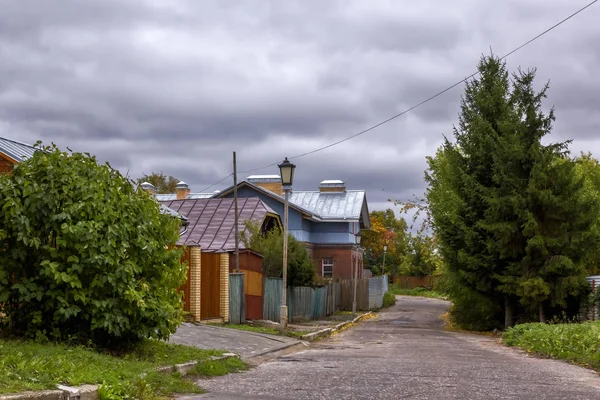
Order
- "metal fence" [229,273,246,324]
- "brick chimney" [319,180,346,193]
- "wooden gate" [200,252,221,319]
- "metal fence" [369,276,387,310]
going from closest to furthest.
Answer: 1. "wooden gate" [200,252,221,319]
2. "metal fence" [229,273,246,324]
3. "metal fence" [369,276,387,310]
4. "brick chimney" [319,180,346,193]

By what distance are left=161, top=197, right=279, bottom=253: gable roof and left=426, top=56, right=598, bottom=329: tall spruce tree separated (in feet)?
32.1

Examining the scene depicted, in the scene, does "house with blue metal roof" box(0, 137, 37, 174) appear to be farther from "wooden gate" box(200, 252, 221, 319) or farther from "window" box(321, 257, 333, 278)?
"window" box(321, 257, 333, 278)

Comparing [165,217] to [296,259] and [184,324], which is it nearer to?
[184,324]

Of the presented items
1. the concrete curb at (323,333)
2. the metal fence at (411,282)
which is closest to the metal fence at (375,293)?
the concrete curb at (323,333)

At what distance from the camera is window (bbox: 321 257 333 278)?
56062mm

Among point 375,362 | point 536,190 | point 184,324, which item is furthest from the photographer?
point 536,190

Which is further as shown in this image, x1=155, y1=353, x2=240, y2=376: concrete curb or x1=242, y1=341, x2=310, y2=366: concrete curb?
x1=242, y1=341, x2=310, y2=366: concrete curb

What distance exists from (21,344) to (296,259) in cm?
2299

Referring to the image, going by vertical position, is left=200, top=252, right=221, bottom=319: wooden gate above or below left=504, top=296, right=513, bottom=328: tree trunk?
above

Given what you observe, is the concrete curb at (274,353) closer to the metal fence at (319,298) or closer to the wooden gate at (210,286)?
the wooden gate at (210,286)

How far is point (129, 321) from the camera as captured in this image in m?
11.8

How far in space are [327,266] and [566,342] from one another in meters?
38.7

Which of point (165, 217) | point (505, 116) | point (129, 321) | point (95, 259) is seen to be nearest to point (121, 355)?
point (129, 321)

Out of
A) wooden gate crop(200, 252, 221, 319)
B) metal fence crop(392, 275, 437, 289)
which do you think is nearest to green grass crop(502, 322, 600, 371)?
wooden gate crop(200, 252, 221, 319)
